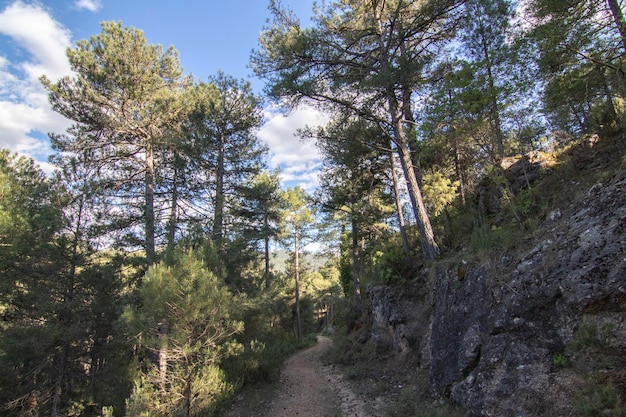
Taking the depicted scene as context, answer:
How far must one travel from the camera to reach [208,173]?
41.3ft

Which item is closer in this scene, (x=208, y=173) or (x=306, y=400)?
(x=306, y=400)

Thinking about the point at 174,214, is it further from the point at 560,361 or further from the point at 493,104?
the point at 560,361

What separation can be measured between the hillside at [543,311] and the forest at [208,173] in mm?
714

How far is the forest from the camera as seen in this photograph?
22.4 ft

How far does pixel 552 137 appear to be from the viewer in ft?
28.6

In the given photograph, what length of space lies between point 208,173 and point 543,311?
1173cm

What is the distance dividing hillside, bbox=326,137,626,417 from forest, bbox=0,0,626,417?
714mm

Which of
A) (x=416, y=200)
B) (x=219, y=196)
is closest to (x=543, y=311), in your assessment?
(x=416, y=200)

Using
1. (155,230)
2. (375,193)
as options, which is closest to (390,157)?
(375,193)

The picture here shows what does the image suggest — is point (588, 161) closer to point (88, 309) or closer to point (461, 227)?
point (461, 227)

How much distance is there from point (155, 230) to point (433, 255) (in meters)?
9.20

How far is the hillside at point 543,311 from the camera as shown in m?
3.48

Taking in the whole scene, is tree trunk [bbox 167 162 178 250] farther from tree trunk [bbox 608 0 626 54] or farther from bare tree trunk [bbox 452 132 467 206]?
tree trunk [bbox 608 0 626 54]

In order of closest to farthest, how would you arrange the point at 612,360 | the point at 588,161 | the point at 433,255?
the point at 612,360
the point at 588,161
the point at 433,255
